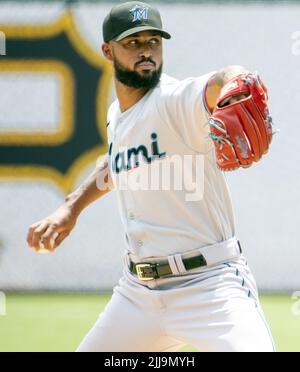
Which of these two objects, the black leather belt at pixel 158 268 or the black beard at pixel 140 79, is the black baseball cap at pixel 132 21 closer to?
the black beard at pixel 140 79

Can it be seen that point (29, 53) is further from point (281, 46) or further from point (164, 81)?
point (164, 81)

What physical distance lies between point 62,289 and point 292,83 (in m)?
2.35

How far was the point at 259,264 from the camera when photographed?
20.4 ft

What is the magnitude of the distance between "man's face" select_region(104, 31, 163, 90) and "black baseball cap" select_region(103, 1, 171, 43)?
0.03 m

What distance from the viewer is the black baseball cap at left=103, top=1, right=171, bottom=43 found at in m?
3.11

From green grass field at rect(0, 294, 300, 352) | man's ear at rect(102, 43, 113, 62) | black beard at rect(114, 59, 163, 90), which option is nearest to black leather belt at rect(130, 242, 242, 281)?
black beard at rect(114, 59, 163, 90)

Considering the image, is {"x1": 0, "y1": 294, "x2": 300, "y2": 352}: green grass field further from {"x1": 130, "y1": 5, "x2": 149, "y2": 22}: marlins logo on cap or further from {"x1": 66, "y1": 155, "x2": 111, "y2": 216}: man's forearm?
{"x1": 130, "y1": 5, "x2": 149, "y2": 22}: marlins logo on cap

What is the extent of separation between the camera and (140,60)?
3094 mm

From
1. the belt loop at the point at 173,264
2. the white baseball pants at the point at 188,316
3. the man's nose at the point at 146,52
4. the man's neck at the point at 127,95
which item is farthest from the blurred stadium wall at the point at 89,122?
the belt loop at the point at 173,264

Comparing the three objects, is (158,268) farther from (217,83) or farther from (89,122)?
(89,122)

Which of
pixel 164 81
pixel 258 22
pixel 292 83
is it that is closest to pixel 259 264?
pixel 292 83

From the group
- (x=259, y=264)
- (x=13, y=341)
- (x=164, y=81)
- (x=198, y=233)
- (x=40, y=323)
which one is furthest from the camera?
(x=259, y=264)

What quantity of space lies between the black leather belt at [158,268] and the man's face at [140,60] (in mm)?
674

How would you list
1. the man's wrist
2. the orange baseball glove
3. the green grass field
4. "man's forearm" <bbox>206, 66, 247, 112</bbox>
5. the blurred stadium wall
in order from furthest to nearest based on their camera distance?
the blurred stadium wall → the green grass field → the man's wrist → "man's forearm" <bbox>206, 66, 247, 112</bbox> → the orange baseball glove
